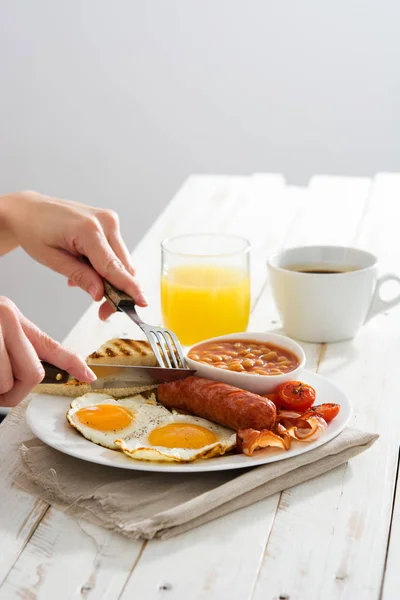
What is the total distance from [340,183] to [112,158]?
233cm

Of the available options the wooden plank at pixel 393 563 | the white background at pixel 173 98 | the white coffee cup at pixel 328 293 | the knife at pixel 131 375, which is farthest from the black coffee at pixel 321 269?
the white background at pixel 173 98

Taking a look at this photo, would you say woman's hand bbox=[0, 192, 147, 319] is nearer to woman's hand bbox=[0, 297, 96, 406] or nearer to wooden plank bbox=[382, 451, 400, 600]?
woman's hand bbox=[0, 297, 96, 406]

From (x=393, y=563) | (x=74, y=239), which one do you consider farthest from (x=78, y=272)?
(x=393, y=563)

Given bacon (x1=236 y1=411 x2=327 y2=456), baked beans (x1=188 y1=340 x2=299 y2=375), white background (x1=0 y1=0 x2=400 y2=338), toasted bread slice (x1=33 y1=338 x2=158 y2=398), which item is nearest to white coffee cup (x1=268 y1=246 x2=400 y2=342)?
baked beans (x1=188 y1=340 x2=299 y2=375)

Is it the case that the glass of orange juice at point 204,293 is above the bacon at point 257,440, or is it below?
below

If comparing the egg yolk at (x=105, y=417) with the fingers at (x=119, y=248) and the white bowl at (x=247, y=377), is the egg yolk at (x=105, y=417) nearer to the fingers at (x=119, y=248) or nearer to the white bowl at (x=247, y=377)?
the white bowl at (x=247, y=377)

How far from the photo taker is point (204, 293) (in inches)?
67.9

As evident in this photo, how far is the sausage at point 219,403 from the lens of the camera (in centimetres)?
124

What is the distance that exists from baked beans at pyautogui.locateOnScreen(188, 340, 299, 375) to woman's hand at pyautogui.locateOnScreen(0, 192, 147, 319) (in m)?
0.19

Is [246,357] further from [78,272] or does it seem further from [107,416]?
[78,272]

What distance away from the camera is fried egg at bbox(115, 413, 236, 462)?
1.19 metres

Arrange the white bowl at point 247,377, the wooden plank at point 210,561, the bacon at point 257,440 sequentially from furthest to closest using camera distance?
the white bowl at point 247,377 < the bacon at point 257,440 < the wooden plank at point 210,561

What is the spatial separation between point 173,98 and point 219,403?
12.4 feet

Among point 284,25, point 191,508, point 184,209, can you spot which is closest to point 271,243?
point 184,209
